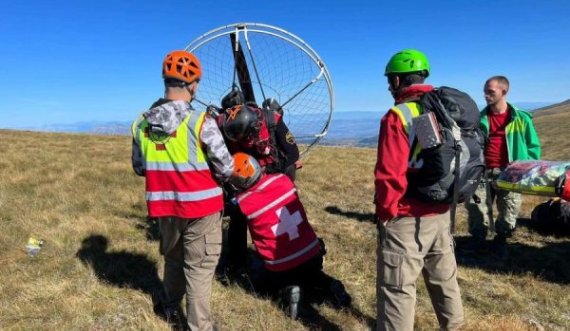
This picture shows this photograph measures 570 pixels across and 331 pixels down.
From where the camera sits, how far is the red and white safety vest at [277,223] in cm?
498

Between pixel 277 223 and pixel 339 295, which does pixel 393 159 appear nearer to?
pixel 277 223

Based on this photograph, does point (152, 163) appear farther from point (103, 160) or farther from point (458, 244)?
point (103, 160)

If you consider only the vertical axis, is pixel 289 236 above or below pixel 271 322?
above

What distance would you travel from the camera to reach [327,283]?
5410mm

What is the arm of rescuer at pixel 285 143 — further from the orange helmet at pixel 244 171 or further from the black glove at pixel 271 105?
the orange helmet at pixel 244 171

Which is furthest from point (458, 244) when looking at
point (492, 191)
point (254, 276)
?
point (254, 276)

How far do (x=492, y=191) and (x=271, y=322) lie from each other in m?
4.61

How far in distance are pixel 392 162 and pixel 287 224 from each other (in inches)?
75.0

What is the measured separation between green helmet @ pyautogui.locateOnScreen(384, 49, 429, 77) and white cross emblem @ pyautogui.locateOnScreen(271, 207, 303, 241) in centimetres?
204

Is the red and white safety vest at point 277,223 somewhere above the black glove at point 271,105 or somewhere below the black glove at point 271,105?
below

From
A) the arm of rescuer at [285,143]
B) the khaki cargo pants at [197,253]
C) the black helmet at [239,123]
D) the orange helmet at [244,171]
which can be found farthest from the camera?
the arm of rescuer at [285,143]

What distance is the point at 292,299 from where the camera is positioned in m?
5.01

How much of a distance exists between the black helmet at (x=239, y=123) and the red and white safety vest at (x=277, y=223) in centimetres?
69

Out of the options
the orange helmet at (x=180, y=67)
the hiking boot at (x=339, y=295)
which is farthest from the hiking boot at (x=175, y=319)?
the orange helmet at (x=180, y=67)
